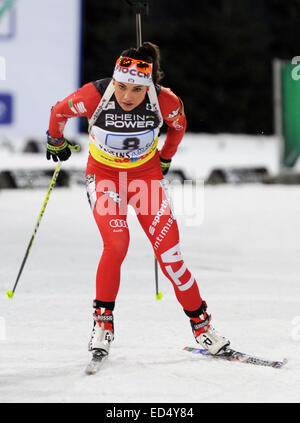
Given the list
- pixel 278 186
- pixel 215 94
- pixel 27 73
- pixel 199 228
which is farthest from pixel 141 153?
pixel 215 94

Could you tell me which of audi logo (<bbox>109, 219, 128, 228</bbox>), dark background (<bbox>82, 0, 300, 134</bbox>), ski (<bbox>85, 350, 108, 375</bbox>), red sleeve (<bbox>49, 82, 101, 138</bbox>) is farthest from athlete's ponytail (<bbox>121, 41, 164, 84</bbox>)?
dark background (<bbox>82, 0, 300, 134</bbox>)

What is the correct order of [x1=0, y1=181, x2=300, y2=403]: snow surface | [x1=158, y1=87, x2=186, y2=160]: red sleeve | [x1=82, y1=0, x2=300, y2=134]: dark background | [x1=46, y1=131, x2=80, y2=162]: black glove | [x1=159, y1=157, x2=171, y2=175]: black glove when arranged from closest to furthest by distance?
1. [x1=0, y1=181, x2=300, y2=403]: snow surface
2. [x1=158, y1=87, x2=186, y2=160]: red sleeve
3. [x1=46, y1=131, x2=80, y2=162]: black glove
4. [x1=159, y1=157, x2=171, y2=175]: black glove
5. [x1=82, y1=0, x2=300, y2=134]: dark background

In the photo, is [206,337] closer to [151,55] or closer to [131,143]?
[131,143]

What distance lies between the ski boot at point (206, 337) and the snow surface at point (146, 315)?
8cm

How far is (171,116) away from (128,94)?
1.14 ft

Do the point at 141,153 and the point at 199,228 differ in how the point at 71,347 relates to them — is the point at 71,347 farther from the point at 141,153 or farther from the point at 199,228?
the point at 199,228

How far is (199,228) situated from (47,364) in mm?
5939

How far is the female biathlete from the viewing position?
13.7 ft

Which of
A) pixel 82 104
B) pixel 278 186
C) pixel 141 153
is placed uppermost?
pixel 82 104

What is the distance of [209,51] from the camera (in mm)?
26797

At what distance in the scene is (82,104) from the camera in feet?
13.7

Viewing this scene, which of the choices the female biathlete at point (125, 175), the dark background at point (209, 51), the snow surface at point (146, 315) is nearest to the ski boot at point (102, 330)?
the female biathlete at point (125, 175)

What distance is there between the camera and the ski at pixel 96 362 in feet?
13.0

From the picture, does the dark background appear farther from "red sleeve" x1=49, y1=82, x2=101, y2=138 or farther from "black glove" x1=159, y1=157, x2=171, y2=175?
"red sleeve" x1=49, y1=82, x2=101, y2=138
